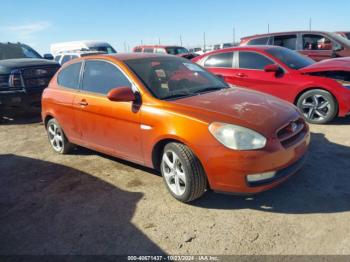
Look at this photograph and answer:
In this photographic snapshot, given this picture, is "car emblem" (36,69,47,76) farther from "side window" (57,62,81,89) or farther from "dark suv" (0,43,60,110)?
"side window" (57,62,81,89)

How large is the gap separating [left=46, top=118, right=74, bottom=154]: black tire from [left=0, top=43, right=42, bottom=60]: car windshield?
233 inches

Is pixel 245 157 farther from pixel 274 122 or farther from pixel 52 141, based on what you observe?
pixel 52 141

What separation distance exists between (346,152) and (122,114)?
127 inches

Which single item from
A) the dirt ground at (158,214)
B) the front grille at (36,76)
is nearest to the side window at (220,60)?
the dirt ground at (158,214)

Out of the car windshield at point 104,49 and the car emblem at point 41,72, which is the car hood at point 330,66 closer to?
the car emblem at point 41,72

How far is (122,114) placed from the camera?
157 inches

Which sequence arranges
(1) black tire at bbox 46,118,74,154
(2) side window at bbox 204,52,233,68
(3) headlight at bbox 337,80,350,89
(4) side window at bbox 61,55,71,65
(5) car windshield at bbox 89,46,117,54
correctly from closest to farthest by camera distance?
(1) black tire at bbox 46,118,74,154, (3) headlight at bbox 337,80,350,89, (2) side window at bbox 204,52,233,68, (4) side window at bbox 61,55,71,65, (5) car windshield at bbox 89,46,117,54

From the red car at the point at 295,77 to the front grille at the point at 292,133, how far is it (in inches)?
103

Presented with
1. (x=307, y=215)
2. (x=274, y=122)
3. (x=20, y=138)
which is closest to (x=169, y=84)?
(x=274, y=122)

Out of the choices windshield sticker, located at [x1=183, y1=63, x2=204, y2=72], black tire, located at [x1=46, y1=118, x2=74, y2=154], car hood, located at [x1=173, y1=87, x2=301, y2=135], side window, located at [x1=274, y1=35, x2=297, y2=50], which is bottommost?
black tire, located at [x1=46, y1=118, x2=74, y2=154]

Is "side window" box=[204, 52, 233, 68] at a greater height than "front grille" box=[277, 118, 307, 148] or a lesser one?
greater

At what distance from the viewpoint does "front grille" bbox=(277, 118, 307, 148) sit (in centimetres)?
331

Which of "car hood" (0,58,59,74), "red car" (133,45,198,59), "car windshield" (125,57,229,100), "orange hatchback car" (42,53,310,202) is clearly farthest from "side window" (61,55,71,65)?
"car windshield" (125,57,229,100)

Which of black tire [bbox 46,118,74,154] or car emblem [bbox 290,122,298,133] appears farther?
black tire [bbox 46,118,74,154]
